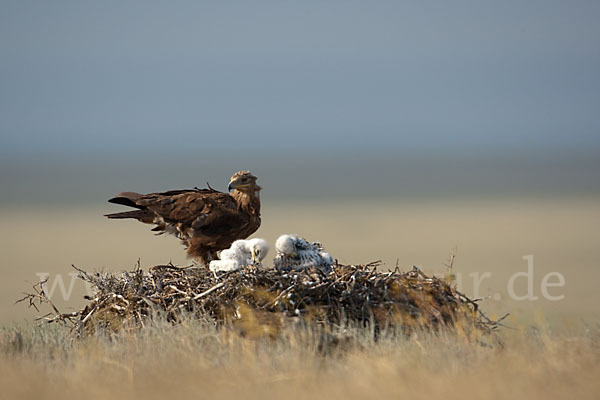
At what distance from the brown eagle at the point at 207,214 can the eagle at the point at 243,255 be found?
1203mm

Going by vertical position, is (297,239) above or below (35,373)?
above

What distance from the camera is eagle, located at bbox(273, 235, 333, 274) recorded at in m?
9.46

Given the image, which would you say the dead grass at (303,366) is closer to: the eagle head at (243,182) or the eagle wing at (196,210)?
the eagle wing at (196,210)

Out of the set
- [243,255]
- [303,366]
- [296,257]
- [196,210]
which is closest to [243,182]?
[196,210]

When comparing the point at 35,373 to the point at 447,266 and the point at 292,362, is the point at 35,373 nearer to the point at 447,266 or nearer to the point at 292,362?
the point at 292,362

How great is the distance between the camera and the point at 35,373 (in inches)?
310

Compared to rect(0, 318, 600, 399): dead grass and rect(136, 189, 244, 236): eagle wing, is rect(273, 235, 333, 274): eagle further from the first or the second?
rect(136, 189, 244, 236): eagle wing

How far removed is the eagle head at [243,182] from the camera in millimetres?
10938

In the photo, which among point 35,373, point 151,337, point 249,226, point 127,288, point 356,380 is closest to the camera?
point 356,380

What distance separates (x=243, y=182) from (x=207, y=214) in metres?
0.57

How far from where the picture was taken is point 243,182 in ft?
36.1

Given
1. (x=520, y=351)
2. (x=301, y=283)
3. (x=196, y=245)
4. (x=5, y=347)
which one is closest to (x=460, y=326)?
(x=520, y=351)

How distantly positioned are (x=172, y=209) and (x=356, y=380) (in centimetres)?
474

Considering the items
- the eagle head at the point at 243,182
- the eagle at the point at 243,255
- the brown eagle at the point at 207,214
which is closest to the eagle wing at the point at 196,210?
the brown eagle at the point at 207,214
